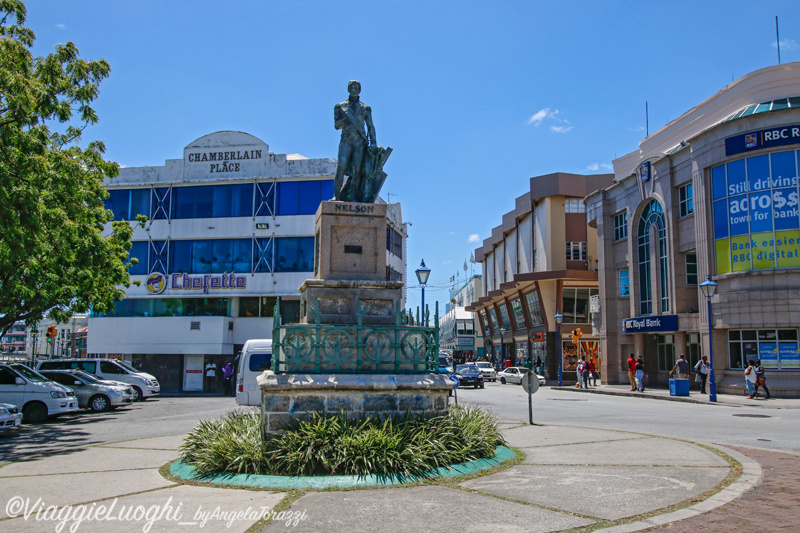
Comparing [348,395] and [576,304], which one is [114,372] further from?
[576,304]

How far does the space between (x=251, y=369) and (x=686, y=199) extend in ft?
72.0

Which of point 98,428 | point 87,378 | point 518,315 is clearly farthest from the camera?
point 518,315

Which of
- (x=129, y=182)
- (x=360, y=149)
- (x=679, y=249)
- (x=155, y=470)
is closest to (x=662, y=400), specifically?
(x=679, y=249)

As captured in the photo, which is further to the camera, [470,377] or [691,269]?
[470,377]

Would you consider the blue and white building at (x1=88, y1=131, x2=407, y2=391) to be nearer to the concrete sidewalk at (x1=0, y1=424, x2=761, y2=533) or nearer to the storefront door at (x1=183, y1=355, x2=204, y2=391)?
the storefront door at (x1=183, y1=355, x2=204, y2=391)

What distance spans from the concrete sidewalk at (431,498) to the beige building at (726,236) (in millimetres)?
18685

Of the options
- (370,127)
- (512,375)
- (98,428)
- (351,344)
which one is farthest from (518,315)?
(351,344)

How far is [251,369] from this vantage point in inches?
760

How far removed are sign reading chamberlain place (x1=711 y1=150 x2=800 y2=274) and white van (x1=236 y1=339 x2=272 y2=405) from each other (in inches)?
761

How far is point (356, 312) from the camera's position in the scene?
9594 mm

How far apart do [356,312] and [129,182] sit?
31.7 meters

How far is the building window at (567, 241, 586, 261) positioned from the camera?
1882 inches

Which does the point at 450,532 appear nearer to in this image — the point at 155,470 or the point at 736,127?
the point at 155,470

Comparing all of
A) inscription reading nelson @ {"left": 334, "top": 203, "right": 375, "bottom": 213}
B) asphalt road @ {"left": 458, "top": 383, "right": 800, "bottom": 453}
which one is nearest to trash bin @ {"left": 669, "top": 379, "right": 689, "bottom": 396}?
asphalt road @ {"left": 458, "top": 383, "right": 800, "bottom": 453}
